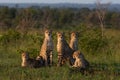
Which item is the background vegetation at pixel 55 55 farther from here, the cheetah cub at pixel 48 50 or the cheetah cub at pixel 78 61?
the cheetah cub at pixel 48 50

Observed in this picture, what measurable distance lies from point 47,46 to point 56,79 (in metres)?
1.72

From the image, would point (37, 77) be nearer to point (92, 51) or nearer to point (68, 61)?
point (68, 61)

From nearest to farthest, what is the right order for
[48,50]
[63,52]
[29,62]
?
1. [29,62]
2. [63,52]
3. [48,50]

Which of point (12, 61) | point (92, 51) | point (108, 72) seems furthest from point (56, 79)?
point (92, 51)

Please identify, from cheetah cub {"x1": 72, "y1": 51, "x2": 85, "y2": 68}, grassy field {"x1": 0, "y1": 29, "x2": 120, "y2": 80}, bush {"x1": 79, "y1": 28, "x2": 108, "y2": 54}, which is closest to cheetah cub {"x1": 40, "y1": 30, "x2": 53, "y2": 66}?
grassy field {"x1": 0, "y1": 29, "x2": 120, "y2": 80}

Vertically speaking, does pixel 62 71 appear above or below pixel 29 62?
below

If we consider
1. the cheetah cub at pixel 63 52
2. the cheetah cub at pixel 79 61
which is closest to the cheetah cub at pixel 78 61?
the cheetah cub at pixel 79 61

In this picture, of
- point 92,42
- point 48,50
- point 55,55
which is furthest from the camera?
point 92,42

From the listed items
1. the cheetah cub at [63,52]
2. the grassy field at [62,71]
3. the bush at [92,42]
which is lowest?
the grassy field at [62,71]

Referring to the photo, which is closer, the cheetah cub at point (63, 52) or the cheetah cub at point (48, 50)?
the cheetah cub at point (63, 52)

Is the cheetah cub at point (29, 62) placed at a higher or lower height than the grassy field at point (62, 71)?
higher

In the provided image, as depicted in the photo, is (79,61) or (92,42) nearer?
(79,61)

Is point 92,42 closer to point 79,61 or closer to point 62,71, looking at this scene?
point 79,61

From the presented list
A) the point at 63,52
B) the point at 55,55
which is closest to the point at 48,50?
the point at 63,52
